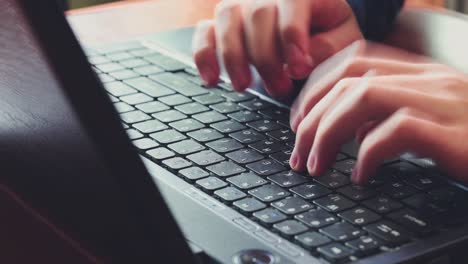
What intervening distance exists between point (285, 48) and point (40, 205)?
30 centimetres

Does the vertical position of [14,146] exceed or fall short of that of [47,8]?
it falls short

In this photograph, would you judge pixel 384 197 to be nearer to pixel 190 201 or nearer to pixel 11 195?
pixel 190 201

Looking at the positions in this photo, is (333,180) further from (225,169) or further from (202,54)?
(202,54)

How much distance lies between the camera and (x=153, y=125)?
645mm

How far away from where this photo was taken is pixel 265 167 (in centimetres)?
54

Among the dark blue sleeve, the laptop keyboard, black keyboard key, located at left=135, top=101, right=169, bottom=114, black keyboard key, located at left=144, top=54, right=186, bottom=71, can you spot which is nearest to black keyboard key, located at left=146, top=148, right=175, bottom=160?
the laptop keyboard

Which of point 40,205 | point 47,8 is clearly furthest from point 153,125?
point 47,8

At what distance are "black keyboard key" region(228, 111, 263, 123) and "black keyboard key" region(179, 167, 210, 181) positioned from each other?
121 mm

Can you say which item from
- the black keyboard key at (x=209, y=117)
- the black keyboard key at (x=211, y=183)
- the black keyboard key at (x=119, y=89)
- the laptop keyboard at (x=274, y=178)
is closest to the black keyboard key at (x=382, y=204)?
the laptop keyboard at (x=274, y=178)

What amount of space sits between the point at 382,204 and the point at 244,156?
0.13 meters

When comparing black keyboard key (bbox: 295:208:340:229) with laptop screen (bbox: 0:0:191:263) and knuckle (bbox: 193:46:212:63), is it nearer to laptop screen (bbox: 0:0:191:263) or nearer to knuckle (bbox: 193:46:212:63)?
laptop screen (bbox: 0:0:191:263)

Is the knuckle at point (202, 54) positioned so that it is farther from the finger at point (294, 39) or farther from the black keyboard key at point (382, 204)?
the black keyboard key at point (382, 204)

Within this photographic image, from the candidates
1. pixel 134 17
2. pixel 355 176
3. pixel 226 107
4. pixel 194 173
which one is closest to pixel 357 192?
pixel 355 176

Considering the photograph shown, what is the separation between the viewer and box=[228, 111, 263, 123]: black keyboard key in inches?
25.8
